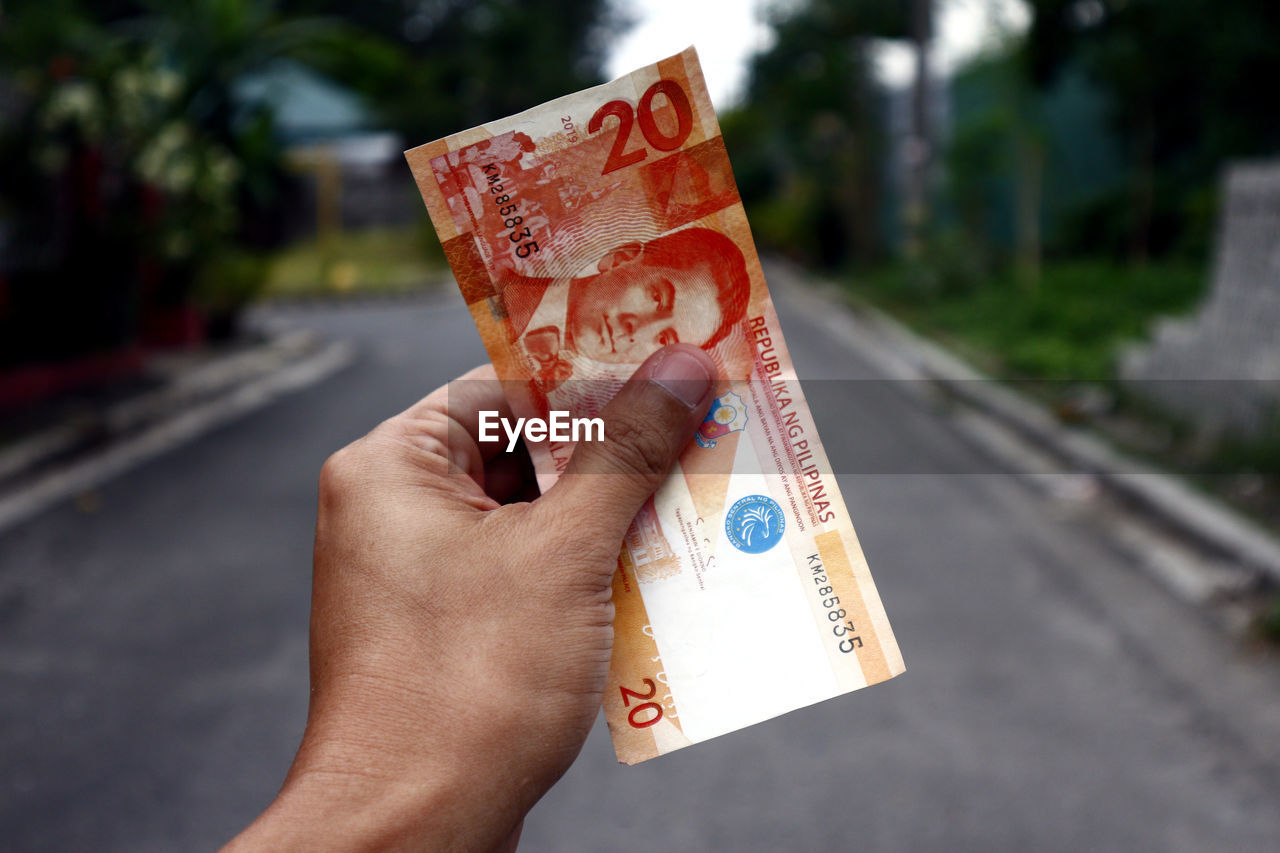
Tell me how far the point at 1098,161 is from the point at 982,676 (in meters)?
Answer: 12.7

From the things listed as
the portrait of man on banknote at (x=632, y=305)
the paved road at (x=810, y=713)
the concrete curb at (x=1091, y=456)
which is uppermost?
the portrait of man on banknote at (x=632, y=305)

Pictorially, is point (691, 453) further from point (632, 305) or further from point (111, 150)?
point (111, 150)

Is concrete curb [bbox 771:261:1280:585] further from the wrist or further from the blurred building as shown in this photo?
the blurred building

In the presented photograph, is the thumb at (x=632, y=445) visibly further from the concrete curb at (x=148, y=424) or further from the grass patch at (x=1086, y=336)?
the concrete curb at (x=148, y=424)

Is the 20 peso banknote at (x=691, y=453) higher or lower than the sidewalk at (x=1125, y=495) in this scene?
higher

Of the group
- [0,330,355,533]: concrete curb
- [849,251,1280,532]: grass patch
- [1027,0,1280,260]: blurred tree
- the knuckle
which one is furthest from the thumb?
[1027,0,1280,260]: blurred tree

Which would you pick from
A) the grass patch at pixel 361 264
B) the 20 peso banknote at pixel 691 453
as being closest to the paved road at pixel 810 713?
the 20 peso banknote at pixel 691 453

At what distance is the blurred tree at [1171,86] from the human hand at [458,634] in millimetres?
11291

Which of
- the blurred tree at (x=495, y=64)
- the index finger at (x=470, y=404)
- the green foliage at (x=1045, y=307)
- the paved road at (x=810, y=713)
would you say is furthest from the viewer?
the blurred tree at (x=495, y=64)

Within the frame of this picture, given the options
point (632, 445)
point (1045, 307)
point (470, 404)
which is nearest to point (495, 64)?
point (1045, 307)

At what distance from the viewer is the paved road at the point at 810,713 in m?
2.91

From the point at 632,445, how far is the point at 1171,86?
13533mm

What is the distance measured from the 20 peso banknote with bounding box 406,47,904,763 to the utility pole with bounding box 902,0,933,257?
12968 millimetres

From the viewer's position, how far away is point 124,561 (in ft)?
16.4
